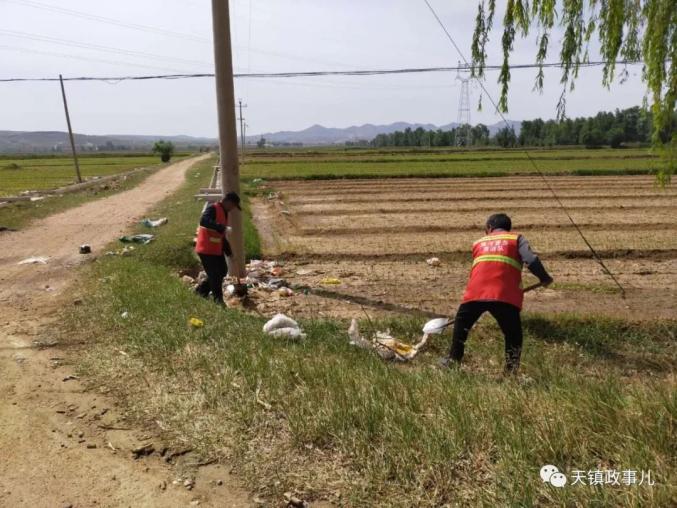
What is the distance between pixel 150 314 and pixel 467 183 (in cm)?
2402

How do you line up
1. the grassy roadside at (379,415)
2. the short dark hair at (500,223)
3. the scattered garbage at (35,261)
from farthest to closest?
the scattered garbage at (35,261), the short dark hair at (500,223), the grassy roadside at (379,415)

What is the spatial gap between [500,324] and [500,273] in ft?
1.68

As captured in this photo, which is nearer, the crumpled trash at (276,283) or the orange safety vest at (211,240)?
the orange safety vest at (211,240)

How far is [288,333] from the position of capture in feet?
16.8

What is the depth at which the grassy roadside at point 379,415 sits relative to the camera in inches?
95.7

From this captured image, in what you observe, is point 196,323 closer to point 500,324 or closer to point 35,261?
point 500,324

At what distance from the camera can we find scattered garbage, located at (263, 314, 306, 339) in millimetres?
5086

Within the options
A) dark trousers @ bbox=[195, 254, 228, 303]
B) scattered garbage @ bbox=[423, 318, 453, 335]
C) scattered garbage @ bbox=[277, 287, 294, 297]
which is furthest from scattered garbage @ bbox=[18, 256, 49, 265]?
scattered garbage @ bbox=[423, 318, 453, 335]

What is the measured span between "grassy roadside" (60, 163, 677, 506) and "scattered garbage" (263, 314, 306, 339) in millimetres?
167

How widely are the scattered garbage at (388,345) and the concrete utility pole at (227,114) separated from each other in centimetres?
343

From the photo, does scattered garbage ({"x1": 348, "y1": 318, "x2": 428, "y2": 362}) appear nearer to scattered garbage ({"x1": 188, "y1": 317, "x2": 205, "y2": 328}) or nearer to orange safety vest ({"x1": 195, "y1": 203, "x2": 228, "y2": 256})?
scattered garbage ({"x1": 188, "y1": 317, "x2": 205, "y2": 328})

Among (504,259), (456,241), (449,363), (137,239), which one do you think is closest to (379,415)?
(449,363)

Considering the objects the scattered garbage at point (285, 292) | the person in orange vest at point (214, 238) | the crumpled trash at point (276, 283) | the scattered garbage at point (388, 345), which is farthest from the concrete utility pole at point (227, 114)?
the scattered garbage at point (388, 345)

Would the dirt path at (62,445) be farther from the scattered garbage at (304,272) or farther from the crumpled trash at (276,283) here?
the scattered garbage at (304,272)
